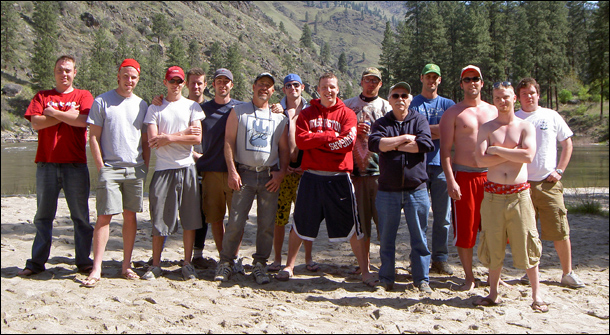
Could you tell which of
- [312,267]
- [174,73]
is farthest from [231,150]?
[312,267]

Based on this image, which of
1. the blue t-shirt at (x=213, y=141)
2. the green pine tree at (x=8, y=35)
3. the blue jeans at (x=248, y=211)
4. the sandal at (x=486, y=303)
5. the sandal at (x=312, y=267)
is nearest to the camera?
the sandal at (x=486, y=303)

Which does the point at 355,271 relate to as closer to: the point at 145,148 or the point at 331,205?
the point at 331,205

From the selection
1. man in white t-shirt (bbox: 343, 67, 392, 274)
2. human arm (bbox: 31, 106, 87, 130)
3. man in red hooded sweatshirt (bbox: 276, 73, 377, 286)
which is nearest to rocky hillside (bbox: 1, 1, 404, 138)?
human arm (bbox: 31, 106, 87, 130)

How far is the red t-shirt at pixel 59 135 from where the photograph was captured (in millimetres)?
4605

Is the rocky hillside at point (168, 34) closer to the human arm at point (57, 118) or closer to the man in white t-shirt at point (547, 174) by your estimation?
the human arm at point (57, 118)

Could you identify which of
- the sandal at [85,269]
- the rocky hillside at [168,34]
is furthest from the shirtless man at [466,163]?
the rocky hillside at [168,34]

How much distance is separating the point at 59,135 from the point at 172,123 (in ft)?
3.77

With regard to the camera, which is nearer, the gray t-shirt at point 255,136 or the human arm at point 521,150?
the human arm at point 521,150

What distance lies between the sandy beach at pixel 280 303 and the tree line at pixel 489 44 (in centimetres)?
4055

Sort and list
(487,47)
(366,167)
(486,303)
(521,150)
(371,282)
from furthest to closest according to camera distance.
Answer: (487,47), (366,167), (371,282), (486,303), (521,150)

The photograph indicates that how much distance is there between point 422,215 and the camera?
15.0 ft

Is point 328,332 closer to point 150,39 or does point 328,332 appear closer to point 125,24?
point 150,39

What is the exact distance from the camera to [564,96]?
1906 inches

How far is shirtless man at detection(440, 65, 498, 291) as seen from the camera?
4.52m
